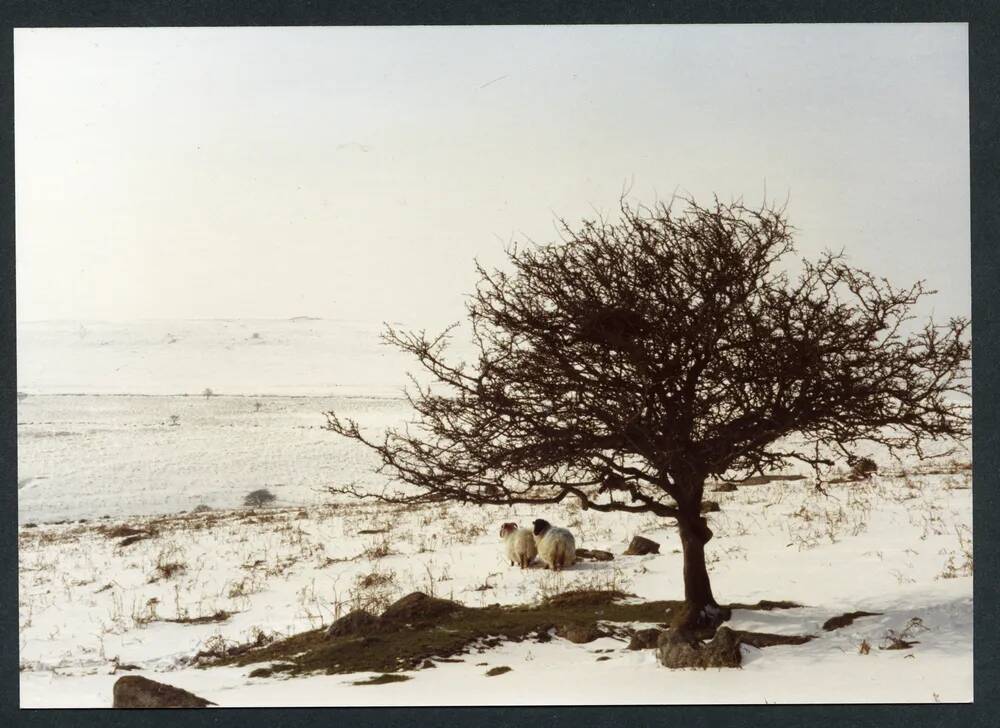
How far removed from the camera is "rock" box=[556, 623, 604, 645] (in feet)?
24.7

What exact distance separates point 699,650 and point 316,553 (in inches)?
141

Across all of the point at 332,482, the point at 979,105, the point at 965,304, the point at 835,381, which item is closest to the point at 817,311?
the point at 835,381

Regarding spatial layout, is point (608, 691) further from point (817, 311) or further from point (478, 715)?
point (817, 311)

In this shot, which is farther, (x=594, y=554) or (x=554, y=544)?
(x=594, y=554)

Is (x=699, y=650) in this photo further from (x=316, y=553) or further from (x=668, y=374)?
(x=316, y=553)

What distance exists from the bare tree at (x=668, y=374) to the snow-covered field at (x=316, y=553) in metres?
1.44

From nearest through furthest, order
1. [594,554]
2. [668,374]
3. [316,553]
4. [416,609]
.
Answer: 1. [668,374]
2. [416,609]
3. [594,554]
4. [316,553]

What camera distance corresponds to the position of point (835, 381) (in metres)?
6.90

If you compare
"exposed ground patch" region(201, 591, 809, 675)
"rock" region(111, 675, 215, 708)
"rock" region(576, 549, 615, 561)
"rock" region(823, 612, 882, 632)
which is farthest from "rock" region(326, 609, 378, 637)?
"rock" region(823, 612, 882, 632)

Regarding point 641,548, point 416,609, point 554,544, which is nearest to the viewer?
point 416,609

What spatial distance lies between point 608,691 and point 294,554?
313cm

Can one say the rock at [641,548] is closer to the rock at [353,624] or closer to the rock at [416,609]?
the rock at [416,609]

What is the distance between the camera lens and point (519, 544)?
27.4ft

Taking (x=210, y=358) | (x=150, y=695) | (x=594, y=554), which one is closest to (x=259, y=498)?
(x=210, y=358)
